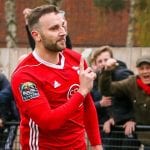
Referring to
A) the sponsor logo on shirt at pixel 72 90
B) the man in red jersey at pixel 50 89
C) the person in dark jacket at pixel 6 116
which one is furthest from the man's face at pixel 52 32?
the person in dark jacket at pixel 6 116

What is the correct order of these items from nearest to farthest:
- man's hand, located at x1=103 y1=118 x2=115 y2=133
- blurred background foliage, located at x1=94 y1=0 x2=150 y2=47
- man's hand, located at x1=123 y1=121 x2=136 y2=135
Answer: man's hand, located at x1=123 y1=121 x2=136 y2=135
man's hand, located at x1=103 y1=118 x2=115 y2=133
blurred background foliage, located at x1=94 y1=0 x2=150 y2=47

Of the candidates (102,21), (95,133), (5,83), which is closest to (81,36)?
(102,21)

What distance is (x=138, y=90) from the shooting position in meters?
6.78

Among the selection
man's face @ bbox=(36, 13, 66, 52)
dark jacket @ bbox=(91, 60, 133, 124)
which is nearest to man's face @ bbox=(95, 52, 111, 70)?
dark jacket @ bbox=(91, 60, 133, 124)

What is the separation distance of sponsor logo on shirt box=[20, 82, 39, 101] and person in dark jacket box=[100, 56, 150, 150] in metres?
1.84

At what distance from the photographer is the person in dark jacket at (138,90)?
6.69 m

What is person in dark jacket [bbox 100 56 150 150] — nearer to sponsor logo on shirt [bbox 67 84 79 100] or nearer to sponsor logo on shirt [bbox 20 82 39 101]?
sponsor logo on shirt [bbox 67 84 79 100]

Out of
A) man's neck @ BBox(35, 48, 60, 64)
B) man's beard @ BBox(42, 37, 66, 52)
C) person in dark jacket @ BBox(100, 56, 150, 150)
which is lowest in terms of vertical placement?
person in dark jacket @ BBox(100, 56, 150, 150)

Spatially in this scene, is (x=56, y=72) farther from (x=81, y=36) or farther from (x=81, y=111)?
(x=81, y=36)

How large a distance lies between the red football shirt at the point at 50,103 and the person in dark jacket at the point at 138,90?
5.16 ft

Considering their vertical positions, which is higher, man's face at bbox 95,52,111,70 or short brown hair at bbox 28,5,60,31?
short brown hair at bbox 28,5,60,31

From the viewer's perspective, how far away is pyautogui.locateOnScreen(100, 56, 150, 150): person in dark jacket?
6691 millimetres

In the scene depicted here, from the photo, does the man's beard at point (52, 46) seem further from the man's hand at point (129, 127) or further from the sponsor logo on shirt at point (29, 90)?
the man's hand at point (129, 127)

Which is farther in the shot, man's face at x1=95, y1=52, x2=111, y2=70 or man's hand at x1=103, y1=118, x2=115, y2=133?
man's face at x1=95, y1=52, x2=111, y2=70
